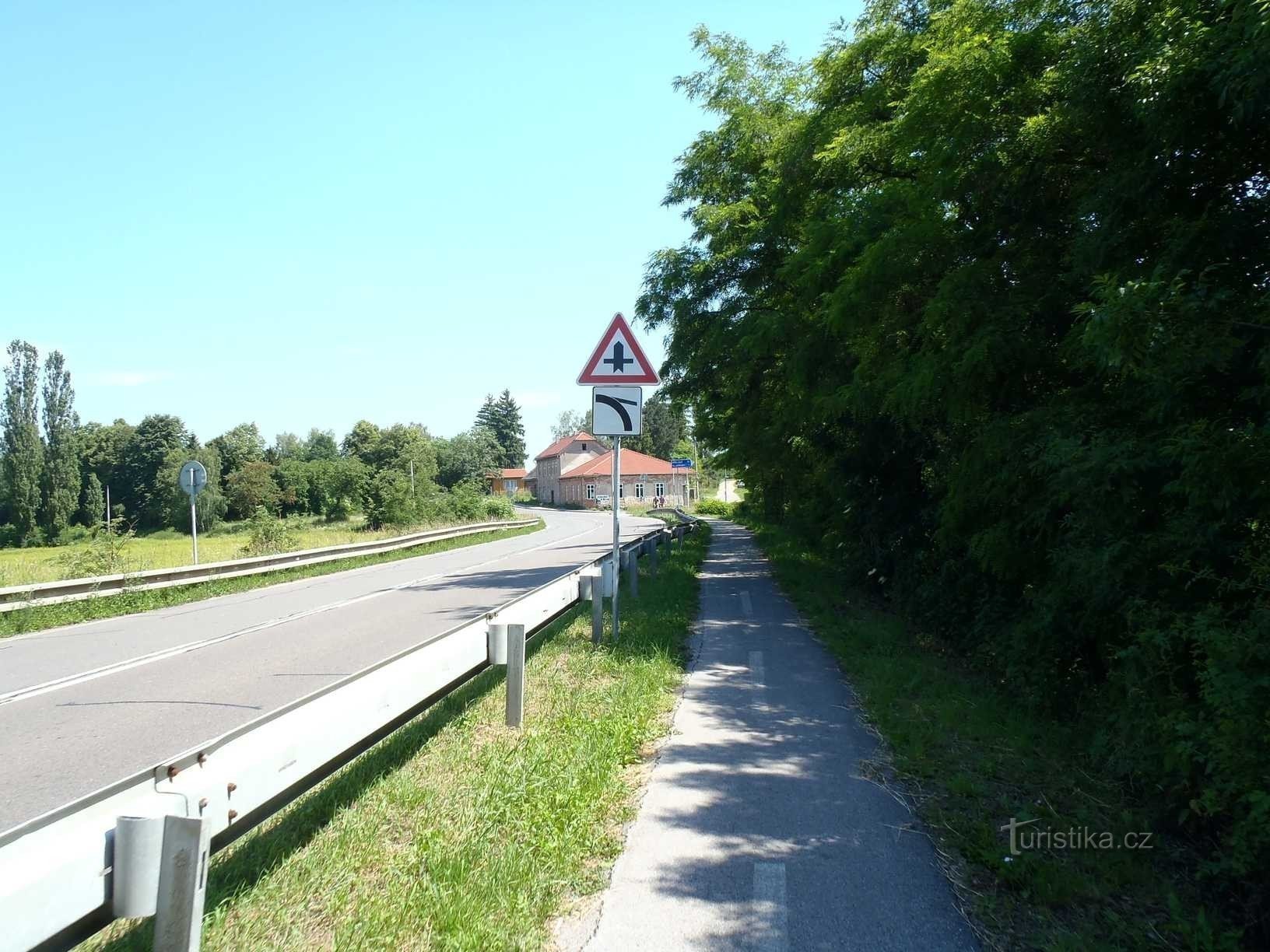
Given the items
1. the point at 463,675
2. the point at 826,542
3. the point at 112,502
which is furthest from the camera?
the point at 112,502

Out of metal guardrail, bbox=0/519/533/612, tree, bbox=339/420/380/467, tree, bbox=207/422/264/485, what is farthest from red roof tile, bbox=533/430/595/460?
metal guardrail, bbox=0/519/533/612

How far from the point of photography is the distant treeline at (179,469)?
51500 mm

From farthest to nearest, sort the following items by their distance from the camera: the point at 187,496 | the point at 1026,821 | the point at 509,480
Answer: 1. the point at 509,480
2. the point at 187,496
3. the point at 1026,821

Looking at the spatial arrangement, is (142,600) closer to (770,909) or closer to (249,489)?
(770,909)

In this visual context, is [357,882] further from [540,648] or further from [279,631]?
[279,631]

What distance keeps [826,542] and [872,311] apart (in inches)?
350

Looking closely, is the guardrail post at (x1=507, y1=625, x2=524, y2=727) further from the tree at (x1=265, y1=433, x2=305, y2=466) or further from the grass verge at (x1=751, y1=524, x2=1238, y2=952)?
the tree at (x1=265, y1=433, x2=305, y2=466)

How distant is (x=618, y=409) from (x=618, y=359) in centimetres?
53

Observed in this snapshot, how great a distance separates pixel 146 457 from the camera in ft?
281

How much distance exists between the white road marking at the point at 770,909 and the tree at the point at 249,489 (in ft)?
281

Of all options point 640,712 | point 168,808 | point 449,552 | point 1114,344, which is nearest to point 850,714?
point 640,712

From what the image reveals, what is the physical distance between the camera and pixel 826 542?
16438 millimetres

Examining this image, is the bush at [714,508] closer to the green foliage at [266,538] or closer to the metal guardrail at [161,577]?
the green foliage at [266,538]

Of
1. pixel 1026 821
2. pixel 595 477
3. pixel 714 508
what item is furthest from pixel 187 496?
pixel 1026 821
